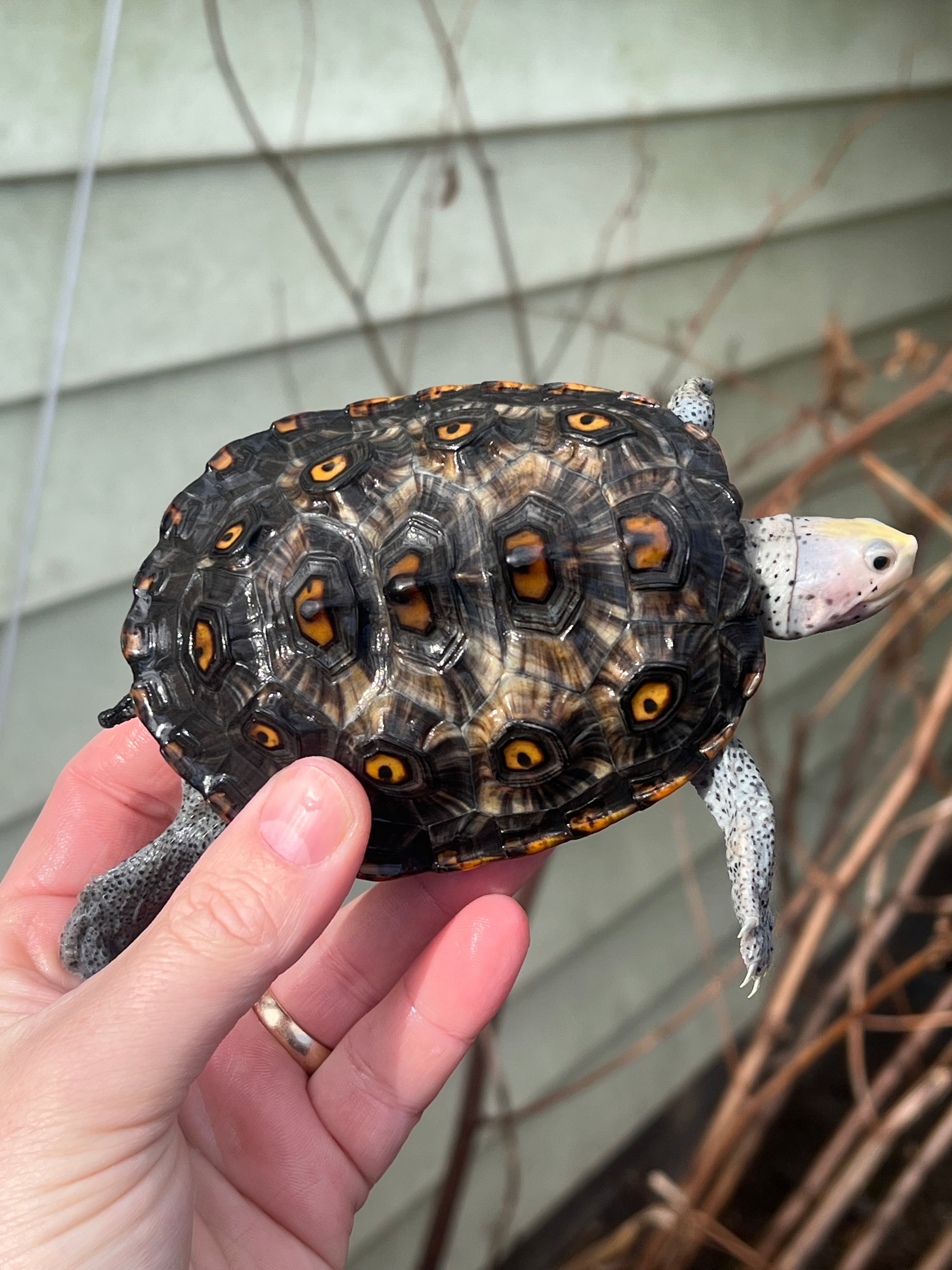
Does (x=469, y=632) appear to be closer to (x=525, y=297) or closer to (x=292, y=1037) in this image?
(x=292, y=1037)

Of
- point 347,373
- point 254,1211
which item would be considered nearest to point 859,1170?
point 254,1211

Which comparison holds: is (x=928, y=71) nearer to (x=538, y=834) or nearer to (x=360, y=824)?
(x=538, y=834)

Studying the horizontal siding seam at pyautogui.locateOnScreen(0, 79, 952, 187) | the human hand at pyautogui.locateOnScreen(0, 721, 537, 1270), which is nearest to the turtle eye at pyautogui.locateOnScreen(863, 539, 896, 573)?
the human hand at pyautogui.locateOnScreen(0, 721, 537, 1270)

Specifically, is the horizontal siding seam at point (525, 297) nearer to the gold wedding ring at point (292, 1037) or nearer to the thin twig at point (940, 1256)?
the gold wedding ring at point (292, 1037)

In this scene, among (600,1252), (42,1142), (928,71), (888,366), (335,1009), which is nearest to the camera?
(42,1142)

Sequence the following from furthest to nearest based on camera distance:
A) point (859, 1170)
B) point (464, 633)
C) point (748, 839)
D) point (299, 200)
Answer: point (859, 1170) → point (299, 200) → point (748, 839) → point (464, 633)

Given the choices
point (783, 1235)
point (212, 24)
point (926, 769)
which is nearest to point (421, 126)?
point (212, 24)

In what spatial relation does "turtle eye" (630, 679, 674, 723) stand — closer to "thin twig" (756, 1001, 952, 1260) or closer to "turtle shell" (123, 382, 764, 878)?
"turtle shell" (123, 382, 764, 878)
